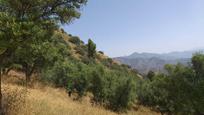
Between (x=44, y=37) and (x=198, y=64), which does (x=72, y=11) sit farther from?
(x=198, y=64)

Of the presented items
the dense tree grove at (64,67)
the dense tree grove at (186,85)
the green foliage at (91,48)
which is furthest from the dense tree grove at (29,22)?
the green foliage at (91,48)

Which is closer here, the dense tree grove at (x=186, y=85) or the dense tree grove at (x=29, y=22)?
the dense tree grove at (x=29, y=22)

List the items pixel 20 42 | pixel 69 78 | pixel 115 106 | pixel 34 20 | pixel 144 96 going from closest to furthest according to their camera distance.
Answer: pixel 20 42 < pixel 34 20 < pixel 115 106 < pixel 69 78 < pixel 144 96

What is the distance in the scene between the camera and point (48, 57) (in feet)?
95.7

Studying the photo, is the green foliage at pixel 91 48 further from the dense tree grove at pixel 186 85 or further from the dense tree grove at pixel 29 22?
the dense tree grove at pixel 29 22

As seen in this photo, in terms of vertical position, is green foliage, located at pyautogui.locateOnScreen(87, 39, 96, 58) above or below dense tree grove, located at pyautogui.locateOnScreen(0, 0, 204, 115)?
above

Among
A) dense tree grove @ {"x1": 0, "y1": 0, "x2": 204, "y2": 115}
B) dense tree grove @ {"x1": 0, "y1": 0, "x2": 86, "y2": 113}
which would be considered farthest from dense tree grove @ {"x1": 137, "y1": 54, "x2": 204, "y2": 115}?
dense tree grove @ {"x1": 0, "y1": 0, "x2": 86, "y2": 113}

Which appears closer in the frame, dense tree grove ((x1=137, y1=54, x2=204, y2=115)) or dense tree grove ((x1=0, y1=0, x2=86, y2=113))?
dense tree grove ((x1=0, y1=0, x2=86, y2=113))

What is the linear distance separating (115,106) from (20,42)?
2532cm

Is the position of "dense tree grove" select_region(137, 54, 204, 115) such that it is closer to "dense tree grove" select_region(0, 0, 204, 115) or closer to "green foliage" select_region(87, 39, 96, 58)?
"dense tree grove" select_region(0, 0, 204, 115)

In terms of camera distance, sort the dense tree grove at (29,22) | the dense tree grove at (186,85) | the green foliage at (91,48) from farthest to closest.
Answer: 1. the green foliage at (91,48)
2. the dense tree grove at (186,85)
3. the dense tree grove at (29,22)

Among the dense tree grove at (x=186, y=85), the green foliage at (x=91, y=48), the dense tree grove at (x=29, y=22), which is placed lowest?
the dense tree grove at (x=186, y=85)

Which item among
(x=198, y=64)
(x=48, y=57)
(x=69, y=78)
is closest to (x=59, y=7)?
(x=198, y=64)

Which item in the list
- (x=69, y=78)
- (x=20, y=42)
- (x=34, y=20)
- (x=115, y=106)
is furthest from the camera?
(x=69, y=78)
